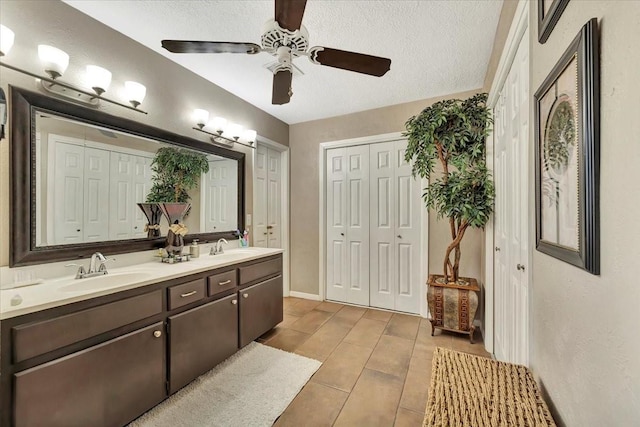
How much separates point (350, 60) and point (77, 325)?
2.07 m

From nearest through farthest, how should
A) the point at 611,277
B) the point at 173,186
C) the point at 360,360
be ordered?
the point at 611,277
the point at 360,360
the point at 173,186

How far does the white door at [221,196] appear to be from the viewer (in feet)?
8.75

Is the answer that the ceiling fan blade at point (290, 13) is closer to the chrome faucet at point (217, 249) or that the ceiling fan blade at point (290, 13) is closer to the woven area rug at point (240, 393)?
the chrome faucet at point (217, 249)

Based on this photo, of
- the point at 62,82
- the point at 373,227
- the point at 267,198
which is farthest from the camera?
the point at 267,198

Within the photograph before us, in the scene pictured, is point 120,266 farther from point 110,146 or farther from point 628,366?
point 628,366

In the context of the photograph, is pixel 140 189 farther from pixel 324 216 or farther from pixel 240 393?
pixel 324 216

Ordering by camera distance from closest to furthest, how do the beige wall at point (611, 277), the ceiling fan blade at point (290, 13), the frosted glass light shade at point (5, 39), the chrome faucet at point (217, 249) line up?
the beige wall at point (611, 277)
the ceiling fan blade at point (290, 13)
the frosted glass light shade at point (5, 39)
the chrome faucet at point (217, 249)

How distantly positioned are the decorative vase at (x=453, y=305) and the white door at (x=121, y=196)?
276cm

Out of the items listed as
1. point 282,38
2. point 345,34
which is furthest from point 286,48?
point 345,34

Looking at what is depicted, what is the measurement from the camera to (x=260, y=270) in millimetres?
2475

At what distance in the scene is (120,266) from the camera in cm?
A: 190

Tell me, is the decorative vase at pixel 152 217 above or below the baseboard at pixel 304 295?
above

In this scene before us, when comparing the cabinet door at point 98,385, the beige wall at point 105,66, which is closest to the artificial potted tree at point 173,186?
the beige wall at point 105,66

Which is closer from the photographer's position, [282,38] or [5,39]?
[5,39]
